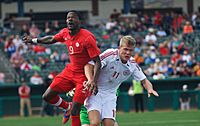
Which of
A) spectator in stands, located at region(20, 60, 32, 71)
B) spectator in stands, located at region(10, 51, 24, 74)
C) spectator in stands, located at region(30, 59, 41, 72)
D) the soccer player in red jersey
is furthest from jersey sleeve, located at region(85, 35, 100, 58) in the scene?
spectator in stands, located at region(10, 51, 24, 74)

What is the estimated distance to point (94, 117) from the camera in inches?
524

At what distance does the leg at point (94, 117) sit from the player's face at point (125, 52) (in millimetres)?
1030

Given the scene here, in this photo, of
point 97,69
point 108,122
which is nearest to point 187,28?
point 108,122

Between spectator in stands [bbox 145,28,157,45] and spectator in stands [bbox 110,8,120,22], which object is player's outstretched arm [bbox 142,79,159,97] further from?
spectator in stands [bbox 110,8,120,22]

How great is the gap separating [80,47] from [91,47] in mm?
239

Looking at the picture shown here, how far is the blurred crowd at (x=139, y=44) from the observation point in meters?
35.2

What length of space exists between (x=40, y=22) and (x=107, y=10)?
513 cm

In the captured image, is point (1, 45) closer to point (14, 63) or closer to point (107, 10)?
point (14, 63)

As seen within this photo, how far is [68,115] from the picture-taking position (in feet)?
50.2

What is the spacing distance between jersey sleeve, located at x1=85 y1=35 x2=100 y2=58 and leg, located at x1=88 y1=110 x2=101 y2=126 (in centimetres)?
100

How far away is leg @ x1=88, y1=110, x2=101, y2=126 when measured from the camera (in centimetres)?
1327

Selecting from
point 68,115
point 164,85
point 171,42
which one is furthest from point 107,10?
point 68,115

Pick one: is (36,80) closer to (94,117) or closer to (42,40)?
(42,40)

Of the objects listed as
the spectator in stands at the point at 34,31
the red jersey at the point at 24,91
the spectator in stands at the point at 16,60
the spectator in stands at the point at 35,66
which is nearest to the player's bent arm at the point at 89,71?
the red jersey at the point at 24,91
